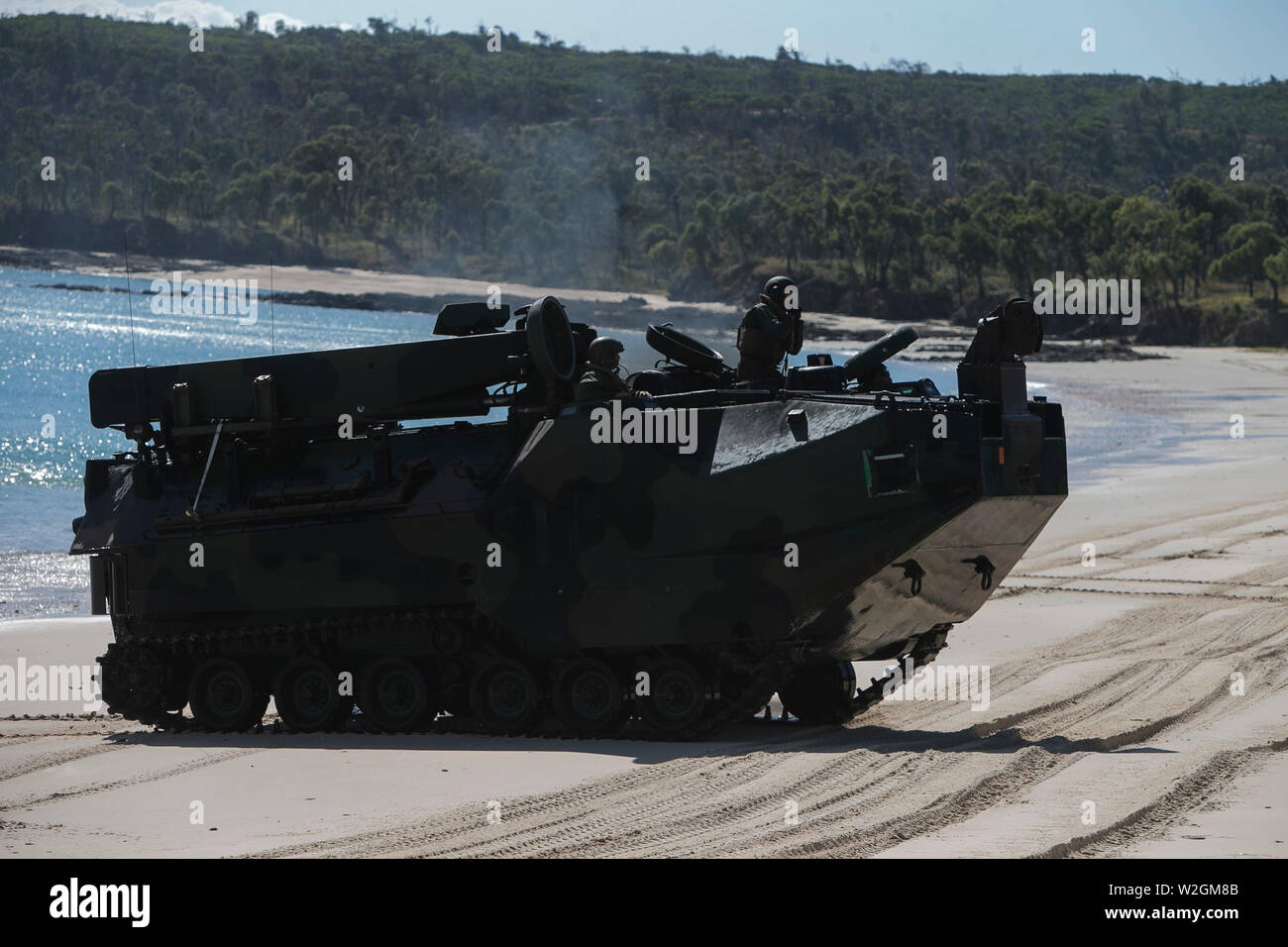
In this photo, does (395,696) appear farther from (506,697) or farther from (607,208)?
(607,208)

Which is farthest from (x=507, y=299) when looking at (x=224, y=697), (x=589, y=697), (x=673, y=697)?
(x=673, y=697)

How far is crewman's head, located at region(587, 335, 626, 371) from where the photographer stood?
13.3 m

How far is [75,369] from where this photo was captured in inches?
2795

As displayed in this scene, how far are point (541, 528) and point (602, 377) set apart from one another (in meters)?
1.23

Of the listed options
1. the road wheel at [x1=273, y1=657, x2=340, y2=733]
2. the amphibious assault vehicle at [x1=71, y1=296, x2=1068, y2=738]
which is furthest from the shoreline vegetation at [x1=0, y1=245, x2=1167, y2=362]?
the road wheel at [x1=273, y1=657, x2=340, y2=733]

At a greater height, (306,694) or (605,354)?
(605,354)

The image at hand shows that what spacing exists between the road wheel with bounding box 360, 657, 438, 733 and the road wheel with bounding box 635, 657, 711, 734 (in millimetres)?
1814

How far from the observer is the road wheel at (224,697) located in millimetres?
14219

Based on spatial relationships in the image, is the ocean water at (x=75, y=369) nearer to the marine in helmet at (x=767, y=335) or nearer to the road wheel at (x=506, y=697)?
the marine in helmet at (x=767, y=335)

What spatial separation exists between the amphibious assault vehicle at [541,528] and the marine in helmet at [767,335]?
0.34 meters

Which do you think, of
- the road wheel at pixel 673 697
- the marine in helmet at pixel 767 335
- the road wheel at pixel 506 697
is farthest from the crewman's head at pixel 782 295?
the road wheel at pixel 506 697
